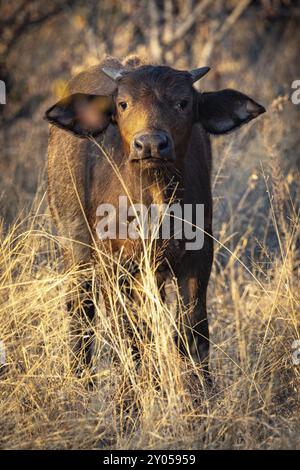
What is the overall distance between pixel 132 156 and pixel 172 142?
0.24 m

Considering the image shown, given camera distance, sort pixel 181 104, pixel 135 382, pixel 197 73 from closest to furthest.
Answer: pixel 135 382
pixel 181 104
pixel 197 73

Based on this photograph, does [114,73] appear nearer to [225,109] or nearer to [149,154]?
[225,109]

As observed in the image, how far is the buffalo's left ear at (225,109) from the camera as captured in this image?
5980 millimetres

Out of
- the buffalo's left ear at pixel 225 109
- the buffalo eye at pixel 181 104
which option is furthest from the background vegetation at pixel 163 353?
the buffalo eye at pixel 181 104

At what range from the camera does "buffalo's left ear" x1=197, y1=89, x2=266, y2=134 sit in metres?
5.98

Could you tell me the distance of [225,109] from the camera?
6.02m

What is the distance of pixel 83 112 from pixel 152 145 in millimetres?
922

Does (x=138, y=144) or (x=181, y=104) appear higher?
(x=181, y=104)

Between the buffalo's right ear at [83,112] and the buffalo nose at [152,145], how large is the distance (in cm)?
79

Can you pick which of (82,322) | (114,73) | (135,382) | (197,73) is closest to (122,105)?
(114,73)

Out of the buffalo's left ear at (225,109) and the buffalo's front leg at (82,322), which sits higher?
the buffalo's left ear at (225,109)

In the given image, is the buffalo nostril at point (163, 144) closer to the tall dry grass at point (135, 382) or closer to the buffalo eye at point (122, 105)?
the buffalo eye at point (122, 105)
